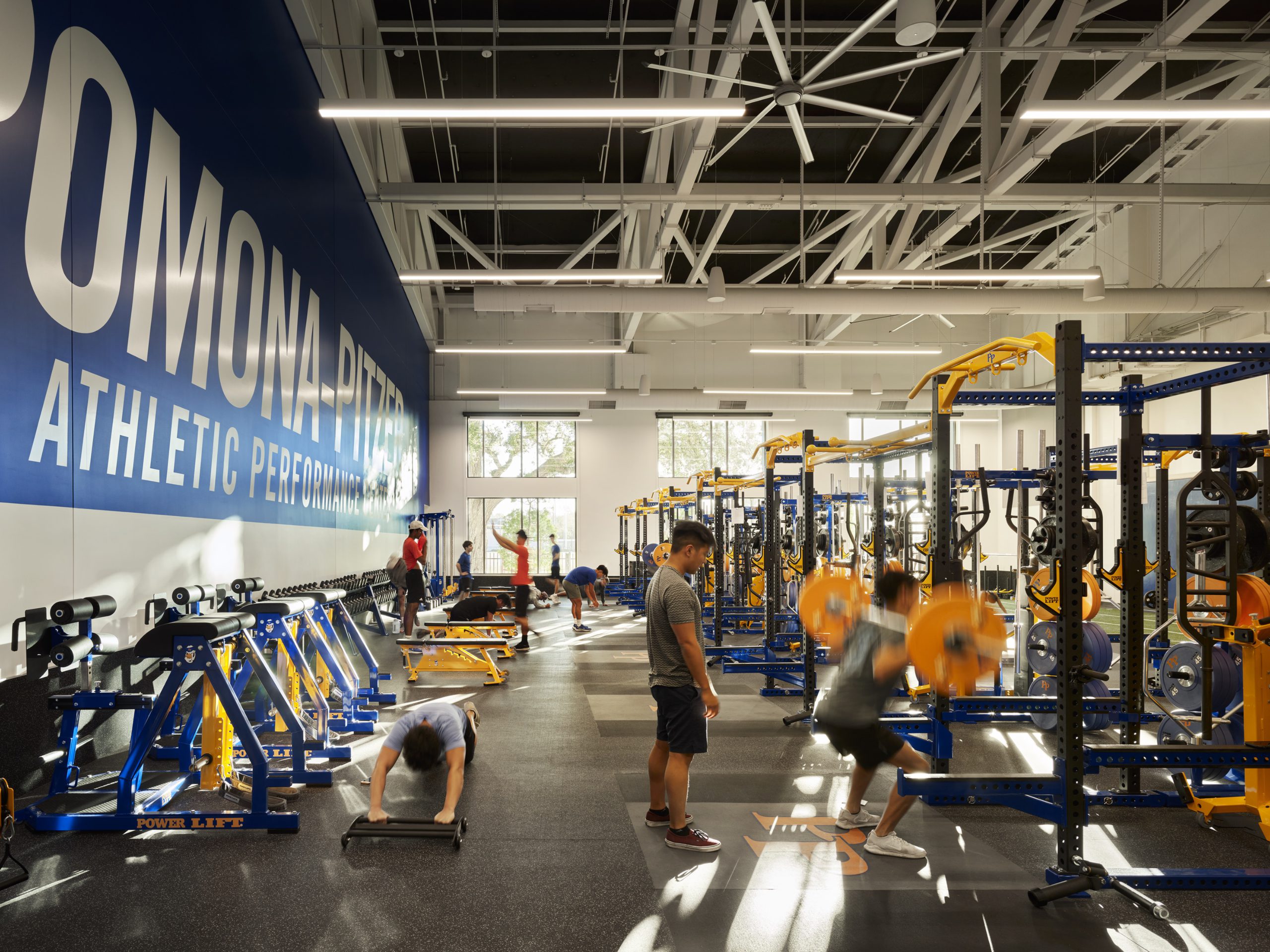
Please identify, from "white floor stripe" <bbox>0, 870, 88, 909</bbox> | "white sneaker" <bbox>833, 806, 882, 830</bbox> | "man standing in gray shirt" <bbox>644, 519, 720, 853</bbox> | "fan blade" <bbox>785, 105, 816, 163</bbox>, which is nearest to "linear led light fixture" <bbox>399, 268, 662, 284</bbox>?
"fan blade" <bbox>785, 105, 816, 163</bbox>

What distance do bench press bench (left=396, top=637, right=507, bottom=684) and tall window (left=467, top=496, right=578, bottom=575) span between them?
11751 millimetres

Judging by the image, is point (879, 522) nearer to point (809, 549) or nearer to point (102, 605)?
point (809, 549)

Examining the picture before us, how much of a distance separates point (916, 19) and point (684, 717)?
494cm

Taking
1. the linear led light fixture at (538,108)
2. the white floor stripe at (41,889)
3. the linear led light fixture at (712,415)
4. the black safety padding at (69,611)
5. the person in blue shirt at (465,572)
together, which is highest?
the linear led light fixture at (538,108)

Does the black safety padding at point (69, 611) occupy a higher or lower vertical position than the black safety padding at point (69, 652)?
higher

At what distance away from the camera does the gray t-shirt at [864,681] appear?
11.6 ft

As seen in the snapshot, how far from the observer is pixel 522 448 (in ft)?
67.7

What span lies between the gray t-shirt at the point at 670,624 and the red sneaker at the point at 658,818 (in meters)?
0.68

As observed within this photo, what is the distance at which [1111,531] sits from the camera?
1688 cm

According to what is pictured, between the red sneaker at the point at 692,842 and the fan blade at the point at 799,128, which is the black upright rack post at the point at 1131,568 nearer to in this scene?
the red sneaker at the point at 692,842

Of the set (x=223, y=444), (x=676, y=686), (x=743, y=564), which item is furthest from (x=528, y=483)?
(x=676, y=686)

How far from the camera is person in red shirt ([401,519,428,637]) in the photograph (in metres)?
10.6

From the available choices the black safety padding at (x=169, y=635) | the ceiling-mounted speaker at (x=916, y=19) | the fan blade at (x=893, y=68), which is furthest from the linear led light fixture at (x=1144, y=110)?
the black safety padding at (x=169, y=635)

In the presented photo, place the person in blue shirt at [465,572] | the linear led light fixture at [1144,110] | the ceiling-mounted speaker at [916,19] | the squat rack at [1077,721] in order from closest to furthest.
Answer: the squat rack at [1077,721], the ceiling-mounted speaker at [916,19], the linear led light fixture at [1144,110], the person in blue shirt at [465,572]
